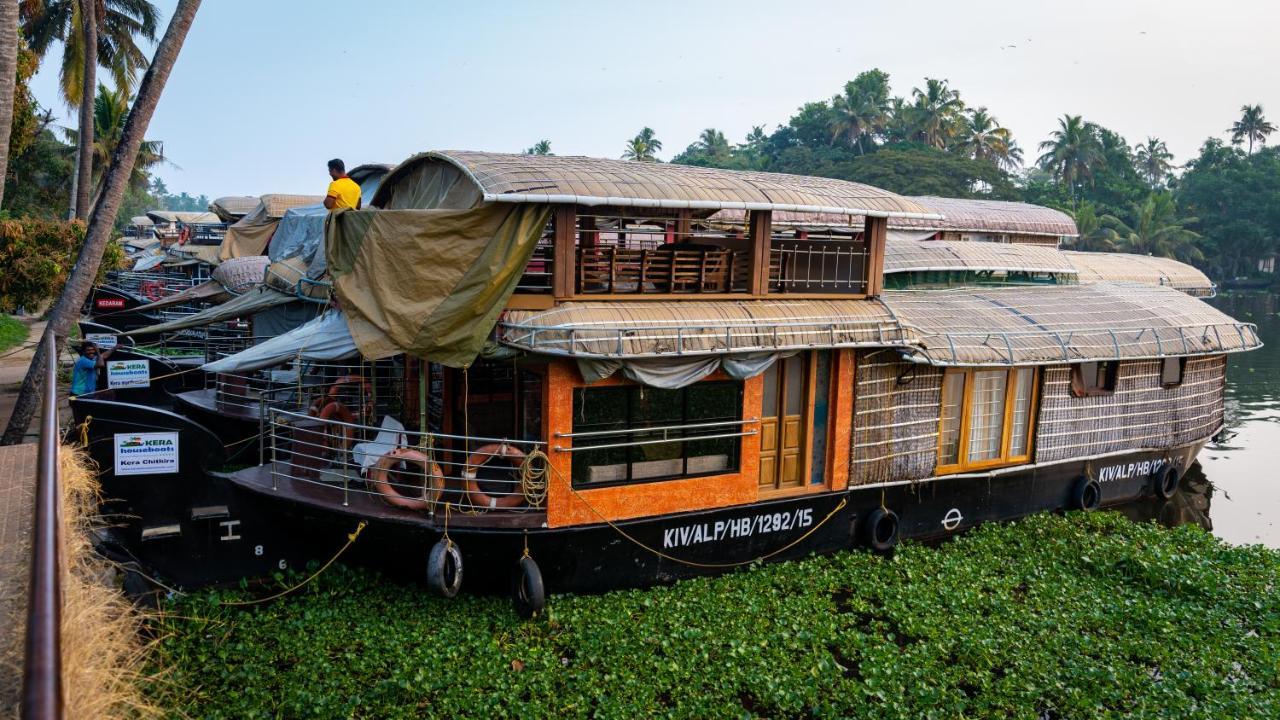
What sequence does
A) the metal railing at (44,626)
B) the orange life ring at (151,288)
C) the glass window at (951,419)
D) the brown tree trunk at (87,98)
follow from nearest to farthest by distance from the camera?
1. the metal railing at (44,626)
2. the glass window at (951,419)
3. the brown tree trunk at (87,98)
4. the orange life ring at (151,288)

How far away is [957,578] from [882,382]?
6.98 ft

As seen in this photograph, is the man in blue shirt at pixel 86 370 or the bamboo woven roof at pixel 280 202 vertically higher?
the bamboo woven roof at pixel 280 202

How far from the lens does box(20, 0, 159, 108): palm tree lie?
20281 millimetres

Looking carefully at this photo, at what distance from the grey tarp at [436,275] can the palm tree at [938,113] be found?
52.1m

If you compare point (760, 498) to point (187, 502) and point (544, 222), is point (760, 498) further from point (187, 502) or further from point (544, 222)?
point (187, 502)

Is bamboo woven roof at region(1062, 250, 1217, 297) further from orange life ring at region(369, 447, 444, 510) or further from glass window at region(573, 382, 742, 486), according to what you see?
orange life ring at region(369, 447, 444, 510)

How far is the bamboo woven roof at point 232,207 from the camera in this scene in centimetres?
2632

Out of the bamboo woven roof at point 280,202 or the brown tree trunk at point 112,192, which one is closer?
the brown tree trunk at point 112,192

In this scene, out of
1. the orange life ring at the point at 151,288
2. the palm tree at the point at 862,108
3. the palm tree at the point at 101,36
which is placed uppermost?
the palm tree at the point at 862,108

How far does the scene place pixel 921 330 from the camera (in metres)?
9.59

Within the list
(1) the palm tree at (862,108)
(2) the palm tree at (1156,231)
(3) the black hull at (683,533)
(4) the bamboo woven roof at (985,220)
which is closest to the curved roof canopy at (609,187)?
(3) the black hull at (683,533)

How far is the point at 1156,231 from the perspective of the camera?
4544cm

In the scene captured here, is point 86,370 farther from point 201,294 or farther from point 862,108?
point 862,108

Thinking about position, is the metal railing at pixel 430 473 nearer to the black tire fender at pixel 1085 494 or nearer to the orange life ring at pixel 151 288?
the black tire fender at pixel 1085 494
